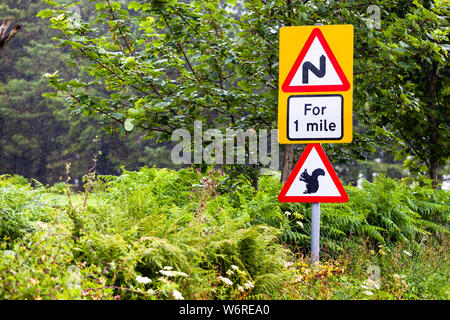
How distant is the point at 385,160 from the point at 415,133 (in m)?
26.8

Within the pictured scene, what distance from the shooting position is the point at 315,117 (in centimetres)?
389

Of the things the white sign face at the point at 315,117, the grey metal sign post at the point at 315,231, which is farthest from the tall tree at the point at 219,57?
the grey metal sign post at the point at 315,231

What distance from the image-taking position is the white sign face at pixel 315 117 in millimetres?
3857

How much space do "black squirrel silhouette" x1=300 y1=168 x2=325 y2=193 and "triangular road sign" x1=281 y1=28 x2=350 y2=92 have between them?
72cm

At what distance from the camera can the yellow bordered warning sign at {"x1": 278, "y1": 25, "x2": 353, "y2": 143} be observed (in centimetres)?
386

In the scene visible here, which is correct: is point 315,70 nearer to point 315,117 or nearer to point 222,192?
point 315,117

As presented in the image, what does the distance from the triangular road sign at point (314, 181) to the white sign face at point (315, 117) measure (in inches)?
5.2

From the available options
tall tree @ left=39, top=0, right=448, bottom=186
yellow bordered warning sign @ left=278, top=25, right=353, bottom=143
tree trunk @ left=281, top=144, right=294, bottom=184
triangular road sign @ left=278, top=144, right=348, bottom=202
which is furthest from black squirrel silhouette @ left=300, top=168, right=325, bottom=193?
tree trunk @ left=281, top=144, right=294, bottom=184

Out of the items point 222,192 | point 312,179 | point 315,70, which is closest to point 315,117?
point 315,70

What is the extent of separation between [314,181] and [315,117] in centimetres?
56

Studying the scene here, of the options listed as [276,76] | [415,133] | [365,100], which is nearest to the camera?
[365,100]

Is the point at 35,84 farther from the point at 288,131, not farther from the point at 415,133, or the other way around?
the point at 288,131

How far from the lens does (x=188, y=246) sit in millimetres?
3256
